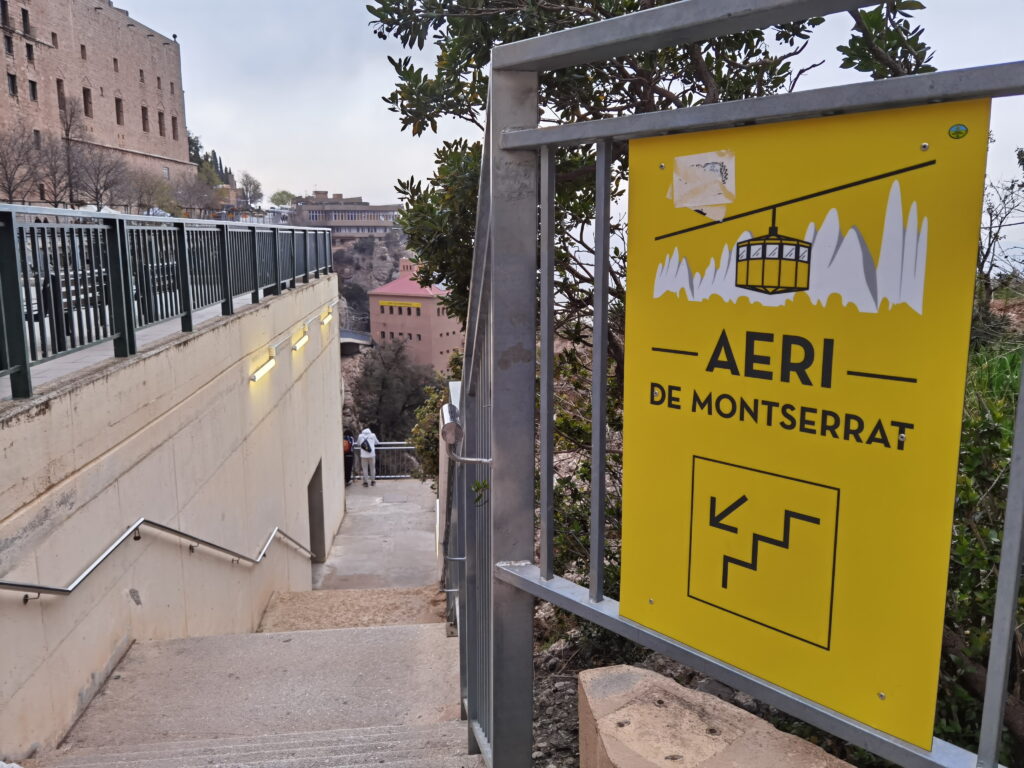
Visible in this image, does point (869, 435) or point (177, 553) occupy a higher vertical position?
point (869, 435)

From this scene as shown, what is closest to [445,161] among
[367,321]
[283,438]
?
[283,438]

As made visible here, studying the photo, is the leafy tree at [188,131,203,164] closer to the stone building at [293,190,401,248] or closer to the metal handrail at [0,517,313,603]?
the stone building at [293,190,401,248]

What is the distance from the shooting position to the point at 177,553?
19.9 ft

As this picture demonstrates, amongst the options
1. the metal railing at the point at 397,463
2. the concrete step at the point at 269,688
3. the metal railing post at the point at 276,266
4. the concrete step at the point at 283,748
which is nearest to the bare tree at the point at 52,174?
the metal railing at the point at 397,463

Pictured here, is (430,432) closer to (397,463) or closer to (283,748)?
(283,748)

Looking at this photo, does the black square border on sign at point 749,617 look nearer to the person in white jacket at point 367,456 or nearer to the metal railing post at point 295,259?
the metal railing post at point 295,259

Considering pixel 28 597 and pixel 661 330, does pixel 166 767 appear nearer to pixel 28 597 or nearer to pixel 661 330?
pixel 28 597

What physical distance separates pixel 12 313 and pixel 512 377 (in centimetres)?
309

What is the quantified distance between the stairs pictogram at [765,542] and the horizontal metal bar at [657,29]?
753 mm

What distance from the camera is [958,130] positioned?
1.07 m

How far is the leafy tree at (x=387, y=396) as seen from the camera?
138ft

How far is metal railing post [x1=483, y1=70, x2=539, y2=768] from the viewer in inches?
70.1

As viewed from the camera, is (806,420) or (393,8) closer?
(806,420)

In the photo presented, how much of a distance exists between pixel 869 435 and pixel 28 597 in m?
3.87
